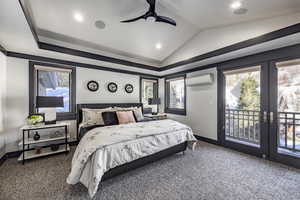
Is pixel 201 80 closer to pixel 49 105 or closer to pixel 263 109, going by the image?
pixel 263 109

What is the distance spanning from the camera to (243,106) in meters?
3.64

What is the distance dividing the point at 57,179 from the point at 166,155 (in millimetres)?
2066

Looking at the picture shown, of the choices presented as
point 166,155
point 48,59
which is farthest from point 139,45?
point 166,155

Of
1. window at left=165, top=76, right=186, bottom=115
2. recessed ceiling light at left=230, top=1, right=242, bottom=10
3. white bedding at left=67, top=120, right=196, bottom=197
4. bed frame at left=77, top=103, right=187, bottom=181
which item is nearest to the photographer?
white bedding at left=67, top=120, right=196, bottom=197

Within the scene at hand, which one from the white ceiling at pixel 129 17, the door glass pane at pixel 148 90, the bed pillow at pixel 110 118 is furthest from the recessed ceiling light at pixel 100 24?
the door glass pane at pixel 148 90

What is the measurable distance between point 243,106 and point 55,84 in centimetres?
534

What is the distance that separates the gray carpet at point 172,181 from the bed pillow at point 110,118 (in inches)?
45.4

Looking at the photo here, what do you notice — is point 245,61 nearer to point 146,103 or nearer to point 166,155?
point 166,155

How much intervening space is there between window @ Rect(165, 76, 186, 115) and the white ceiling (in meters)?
1.75

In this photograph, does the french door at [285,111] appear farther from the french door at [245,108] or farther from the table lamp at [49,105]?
the table lamp at [49,105]

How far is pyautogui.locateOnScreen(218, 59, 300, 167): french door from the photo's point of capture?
2.79 metres

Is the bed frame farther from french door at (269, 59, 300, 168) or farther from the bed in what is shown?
french door at (269, 59, 300, 168)

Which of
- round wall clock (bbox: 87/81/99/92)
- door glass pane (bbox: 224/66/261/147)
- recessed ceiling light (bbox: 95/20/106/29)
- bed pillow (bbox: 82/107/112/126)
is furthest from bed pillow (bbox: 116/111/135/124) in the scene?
door glass pane (bbox: 224/66/261/147)

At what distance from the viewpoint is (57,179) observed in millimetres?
2230
